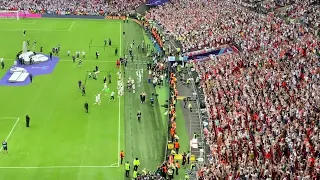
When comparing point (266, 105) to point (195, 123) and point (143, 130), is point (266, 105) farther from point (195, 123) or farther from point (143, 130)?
point (143, 130)

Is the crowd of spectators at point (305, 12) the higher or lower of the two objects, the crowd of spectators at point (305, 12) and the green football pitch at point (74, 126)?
the higher

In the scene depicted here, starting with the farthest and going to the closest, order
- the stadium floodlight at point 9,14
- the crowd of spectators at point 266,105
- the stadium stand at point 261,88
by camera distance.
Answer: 1. the stadium floodlight at point 9,14
2. the stadium stand at point 261,88
3. the crowd of spectators at point 266,105

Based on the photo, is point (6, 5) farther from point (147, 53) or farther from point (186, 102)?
point (186, 102)

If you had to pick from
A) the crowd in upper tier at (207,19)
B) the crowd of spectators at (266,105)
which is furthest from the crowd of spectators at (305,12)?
the crowd of spectators at (266,105)

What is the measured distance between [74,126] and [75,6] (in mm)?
46579

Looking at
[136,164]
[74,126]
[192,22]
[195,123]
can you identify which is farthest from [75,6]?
[136,164]

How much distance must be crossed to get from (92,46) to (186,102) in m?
22.9

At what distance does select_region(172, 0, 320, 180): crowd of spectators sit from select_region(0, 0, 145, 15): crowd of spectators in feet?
106

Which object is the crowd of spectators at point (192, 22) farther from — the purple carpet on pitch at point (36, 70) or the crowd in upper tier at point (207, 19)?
the purple carpet on pitch at point (36, 70)

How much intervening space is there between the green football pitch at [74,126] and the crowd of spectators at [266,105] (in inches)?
200

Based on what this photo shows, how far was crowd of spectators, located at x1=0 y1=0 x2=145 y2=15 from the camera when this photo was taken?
78.0m

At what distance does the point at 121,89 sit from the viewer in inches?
1719

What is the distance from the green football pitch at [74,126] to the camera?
31.2 meters

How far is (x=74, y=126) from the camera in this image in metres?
36.9
